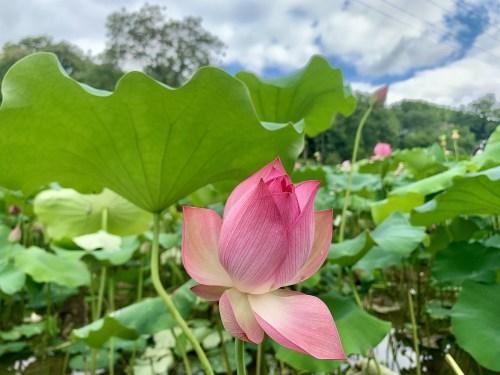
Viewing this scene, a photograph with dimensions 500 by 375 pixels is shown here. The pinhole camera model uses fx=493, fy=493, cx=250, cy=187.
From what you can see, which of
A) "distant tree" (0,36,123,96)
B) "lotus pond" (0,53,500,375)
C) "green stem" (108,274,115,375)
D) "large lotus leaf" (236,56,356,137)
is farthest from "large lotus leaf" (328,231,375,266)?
"distant tree" (0,36,123,96)

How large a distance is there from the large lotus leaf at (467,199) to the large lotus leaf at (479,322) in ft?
0.33

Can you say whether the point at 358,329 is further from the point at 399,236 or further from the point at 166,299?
the point at 166,299

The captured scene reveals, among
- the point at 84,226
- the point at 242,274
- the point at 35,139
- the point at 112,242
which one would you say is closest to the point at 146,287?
the point at 84,226

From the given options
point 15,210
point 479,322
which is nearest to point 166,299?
point 479,322

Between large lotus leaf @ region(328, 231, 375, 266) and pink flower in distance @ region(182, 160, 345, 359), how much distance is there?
17.6 inches

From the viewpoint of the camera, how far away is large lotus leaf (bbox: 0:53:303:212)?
1.60ft

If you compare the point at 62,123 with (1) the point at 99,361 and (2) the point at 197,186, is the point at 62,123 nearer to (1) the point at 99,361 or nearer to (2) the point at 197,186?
(2) the point at 197,186

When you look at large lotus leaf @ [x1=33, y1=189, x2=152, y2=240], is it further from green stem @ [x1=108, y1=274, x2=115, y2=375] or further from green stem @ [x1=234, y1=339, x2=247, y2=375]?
green stem @ [x1=234, y1=339, x2=247, y2=375]

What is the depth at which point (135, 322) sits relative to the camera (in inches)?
27.9

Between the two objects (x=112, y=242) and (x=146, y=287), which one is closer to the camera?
(x=112, y=242)

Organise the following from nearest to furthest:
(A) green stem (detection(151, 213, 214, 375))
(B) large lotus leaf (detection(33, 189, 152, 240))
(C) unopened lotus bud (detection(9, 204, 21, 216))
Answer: (A) green stem (detection(151, 213, 214, 375)), (B) large lotus leaf (detection(33, 189, 152, 240)), (C) unopened lotus bud (detection(9, 204, 21, 216))

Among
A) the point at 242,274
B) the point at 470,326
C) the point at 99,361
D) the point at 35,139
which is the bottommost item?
the point at 99,361

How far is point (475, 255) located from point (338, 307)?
0.25m

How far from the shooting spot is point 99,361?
3.50 feet
